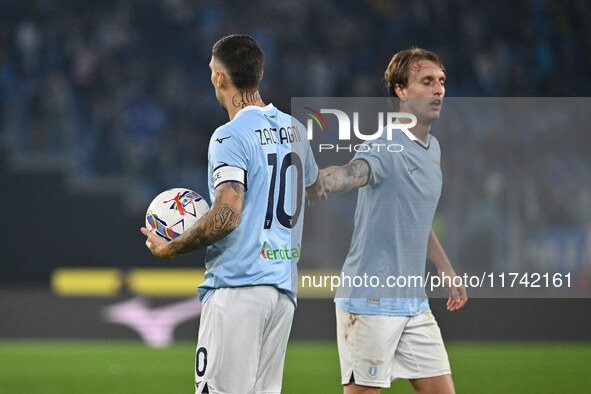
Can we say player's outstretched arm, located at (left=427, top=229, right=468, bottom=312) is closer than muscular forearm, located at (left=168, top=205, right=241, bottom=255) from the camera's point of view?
No

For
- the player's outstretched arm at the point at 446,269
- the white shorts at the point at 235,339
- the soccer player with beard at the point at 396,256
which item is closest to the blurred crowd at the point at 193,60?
the player's outstretched arm at the point at 446,269

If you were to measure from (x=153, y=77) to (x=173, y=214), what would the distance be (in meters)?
11.0

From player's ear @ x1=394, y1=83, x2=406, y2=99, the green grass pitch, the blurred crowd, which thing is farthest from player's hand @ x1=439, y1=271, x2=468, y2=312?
the blurred crowd

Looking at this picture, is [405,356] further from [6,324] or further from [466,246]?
[6,324]

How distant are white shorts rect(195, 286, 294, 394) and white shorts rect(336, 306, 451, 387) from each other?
691mm

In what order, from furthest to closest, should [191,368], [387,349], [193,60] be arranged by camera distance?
[193,60]
[191,368]
[387,349]

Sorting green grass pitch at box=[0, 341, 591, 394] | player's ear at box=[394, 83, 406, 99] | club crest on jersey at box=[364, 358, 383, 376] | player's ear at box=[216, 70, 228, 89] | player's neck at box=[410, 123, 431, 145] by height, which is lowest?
club crest on jersey at box=[364, 358, 383, 376]

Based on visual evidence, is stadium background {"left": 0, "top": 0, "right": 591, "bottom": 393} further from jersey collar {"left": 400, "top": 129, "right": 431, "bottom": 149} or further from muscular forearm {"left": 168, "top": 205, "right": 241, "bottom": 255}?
muscular forearm {"left": 168, "top": 205, "right": 241, "bottom": 255}

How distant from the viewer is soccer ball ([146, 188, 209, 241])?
139 inches

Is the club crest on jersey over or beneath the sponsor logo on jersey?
beneath

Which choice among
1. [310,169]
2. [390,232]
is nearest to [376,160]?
[390,232]

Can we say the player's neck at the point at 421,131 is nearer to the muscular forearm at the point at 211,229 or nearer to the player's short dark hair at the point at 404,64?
the player's short dark hair at the point at 404,64

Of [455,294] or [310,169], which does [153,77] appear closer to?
[455,294]

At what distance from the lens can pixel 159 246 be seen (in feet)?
11.0
